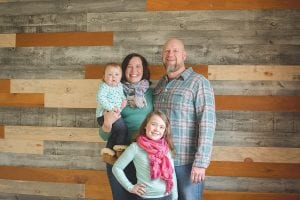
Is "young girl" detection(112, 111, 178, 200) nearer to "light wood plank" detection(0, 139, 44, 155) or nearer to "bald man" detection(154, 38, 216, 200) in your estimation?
"bald man" detection(154, 38, 216, 200)

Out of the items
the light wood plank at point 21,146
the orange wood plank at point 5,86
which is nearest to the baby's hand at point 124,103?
the light wood plank at point 21,146

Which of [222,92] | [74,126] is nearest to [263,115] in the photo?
[222,92]

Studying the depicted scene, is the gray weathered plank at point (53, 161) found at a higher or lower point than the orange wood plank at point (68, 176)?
higher

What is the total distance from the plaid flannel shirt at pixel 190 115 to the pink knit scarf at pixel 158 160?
0.15 m

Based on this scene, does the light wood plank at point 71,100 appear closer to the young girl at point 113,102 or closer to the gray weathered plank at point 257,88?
the young girl at point 113,102

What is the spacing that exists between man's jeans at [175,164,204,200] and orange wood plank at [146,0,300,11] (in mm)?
1299

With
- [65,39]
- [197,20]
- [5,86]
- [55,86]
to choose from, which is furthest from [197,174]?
[5,86]

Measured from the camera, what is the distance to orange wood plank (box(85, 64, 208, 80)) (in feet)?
9.52

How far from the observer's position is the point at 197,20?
292cm

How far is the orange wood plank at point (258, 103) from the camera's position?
9.20ft

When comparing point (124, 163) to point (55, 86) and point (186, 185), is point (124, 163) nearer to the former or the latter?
point (186, 185)

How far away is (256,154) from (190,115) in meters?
0.88

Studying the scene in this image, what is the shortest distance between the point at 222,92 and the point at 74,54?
→ 1.24 meters

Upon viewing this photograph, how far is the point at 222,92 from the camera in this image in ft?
9.46
